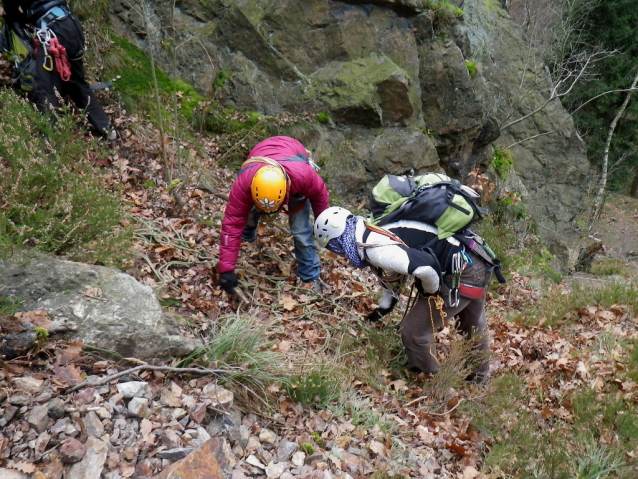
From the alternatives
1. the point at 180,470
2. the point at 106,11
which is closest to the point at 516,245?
the point at 106,11

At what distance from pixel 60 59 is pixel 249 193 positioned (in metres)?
3.10

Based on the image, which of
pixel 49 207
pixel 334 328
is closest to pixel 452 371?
pixel 334 328

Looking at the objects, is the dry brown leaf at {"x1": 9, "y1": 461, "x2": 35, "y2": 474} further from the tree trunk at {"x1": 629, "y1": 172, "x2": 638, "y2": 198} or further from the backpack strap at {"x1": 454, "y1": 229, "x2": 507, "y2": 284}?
the tree trunk at {"x1": 629, "y1": 172, "x2": 638, "y2": 198}

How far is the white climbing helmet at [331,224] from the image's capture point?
3953 millimetres

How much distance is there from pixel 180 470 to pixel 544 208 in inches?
613

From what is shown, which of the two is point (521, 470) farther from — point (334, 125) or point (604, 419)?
point (334, 125)

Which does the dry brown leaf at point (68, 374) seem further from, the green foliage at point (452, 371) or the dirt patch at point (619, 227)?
the dirt patch at point (619, 227)

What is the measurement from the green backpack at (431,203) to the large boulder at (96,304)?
190 centimetres

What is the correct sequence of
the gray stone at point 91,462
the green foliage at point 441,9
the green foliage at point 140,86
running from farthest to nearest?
the green foliage at point 441,9, the green foliage at point 140,86, the gray stone at point 91,462

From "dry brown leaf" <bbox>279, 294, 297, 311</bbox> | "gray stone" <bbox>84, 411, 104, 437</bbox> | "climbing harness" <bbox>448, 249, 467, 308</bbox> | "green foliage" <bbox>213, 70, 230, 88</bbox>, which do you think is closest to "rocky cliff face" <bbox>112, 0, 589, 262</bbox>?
"green foliage" <bbox>213, 70, 230, 88</bbox>

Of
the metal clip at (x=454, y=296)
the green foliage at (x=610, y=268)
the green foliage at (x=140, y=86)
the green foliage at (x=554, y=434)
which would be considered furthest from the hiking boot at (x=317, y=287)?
the green foliage at (x=610, y=268)

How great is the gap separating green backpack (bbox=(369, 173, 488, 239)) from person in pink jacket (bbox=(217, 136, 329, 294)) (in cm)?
87

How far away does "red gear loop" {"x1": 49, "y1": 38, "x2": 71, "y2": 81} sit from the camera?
5.52m

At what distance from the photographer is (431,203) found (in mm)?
3873
